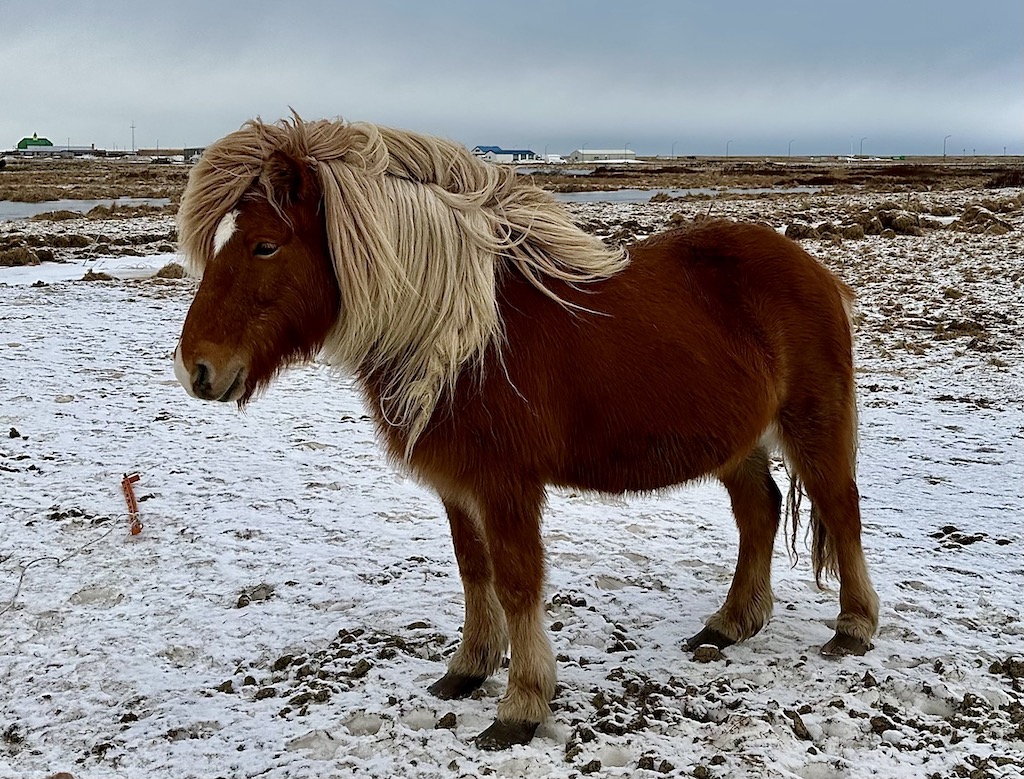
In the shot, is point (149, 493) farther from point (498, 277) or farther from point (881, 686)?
point (881, 686)

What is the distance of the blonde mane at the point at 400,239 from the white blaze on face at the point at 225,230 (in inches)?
1.2

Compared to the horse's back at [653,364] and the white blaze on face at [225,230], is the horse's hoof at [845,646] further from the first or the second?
the white blaze on face at [225,230]

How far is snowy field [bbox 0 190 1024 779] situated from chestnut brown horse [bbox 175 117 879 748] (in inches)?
12.4

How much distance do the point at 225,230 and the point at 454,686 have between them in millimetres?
1931

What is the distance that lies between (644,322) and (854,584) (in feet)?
5.04

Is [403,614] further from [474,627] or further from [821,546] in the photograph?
[821,546]

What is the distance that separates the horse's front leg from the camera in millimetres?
2742

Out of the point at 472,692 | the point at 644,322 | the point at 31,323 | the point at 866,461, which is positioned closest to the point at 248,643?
the point at 472,692

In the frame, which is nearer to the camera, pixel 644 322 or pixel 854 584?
pixel 644 322

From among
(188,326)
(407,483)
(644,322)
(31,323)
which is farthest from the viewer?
(31,323)

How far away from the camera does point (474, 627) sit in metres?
3.22

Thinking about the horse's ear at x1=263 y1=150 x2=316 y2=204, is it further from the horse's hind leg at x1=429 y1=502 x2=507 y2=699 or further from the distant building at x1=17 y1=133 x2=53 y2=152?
the distant building at x1=17 y1=133 x2=53 y2=152

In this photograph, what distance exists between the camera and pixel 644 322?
294cm

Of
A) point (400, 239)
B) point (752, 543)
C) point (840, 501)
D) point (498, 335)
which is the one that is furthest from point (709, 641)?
point (400, 239)
